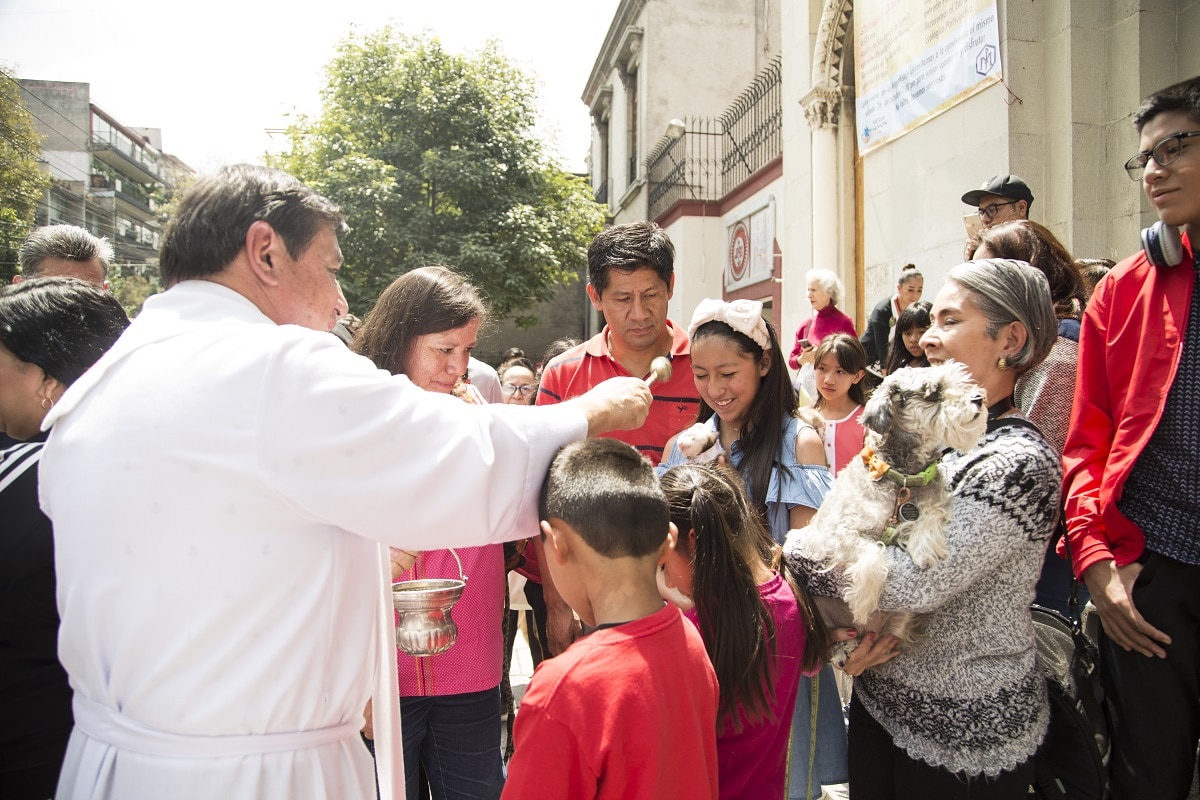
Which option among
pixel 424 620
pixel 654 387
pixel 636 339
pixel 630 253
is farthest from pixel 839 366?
pixel 424 620

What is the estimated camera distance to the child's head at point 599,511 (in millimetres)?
1606

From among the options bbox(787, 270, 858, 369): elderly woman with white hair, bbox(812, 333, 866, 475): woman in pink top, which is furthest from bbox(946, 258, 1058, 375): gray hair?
bbox(787, 270, 858, 369): elderly woman with white hair

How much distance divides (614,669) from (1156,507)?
6.01ft

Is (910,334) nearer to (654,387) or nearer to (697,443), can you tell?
(654,387)

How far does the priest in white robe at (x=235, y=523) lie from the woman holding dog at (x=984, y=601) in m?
1.14

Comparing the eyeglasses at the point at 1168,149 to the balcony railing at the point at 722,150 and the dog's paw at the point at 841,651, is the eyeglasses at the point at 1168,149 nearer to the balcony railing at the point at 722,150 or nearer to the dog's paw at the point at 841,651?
the dog's paw at the point at 841,651

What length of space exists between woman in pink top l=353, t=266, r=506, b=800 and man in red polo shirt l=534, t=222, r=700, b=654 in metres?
0.66

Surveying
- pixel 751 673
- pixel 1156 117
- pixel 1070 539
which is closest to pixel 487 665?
pixel 751 673

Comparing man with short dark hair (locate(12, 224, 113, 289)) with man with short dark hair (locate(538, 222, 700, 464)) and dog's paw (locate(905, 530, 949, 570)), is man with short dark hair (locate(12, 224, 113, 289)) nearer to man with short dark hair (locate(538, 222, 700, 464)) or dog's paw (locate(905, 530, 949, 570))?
man with short dark hair (locate(538, 222, 700, 464))

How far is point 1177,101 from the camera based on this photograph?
7.97 feet

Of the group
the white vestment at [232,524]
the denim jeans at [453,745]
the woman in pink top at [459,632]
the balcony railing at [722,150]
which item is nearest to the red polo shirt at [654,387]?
the woman in pink top at [459,632]

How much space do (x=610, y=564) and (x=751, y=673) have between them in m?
0.56

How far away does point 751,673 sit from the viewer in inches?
77.2

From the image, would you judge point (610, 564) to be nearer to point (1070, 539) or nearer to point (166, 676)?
point (166, 676)
